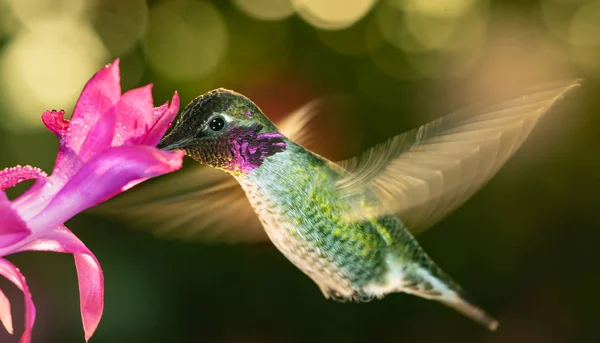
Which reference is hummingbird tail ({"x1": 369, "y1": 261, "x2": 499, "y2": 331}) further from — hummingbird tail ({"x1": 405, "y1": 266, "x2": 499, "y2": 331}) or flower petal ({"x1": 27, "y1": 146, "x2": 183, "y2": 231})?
flower petal ({"x1": 27, "y1": 146, "x2": 183, "y2": 231})

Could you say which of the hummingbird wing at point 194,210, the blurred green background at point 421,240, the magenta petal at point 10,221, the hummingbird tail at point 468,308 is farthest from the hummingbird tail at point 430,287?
the blurred green background at point 421,240

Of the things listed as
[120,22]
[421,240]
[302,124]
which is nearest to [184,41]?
[120,22]

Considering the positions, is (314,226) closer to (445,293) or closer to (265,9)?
(445,293)

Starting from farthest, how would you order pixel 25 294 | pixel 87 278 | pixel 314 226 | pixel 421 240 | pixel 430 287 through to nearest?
pixel 421 240, pixel 430 287, pixel 314 226, pixel 87 278, pixel 25 294

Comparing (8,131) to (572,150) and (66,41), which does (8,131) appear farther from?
(572,150)

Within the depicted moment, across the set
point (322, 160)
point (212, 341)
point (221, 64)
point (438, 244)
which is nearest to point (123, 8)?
point (221, 64)

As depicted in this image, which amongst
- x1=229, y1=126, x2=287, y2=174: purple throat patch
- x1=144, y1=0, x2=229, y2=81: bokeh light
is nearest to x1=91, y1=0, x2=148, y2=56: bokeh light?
x1=144, y1=0, x2=229, y2=81: bokeh light

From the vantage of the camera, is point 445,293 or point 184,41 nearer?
point 445,293
